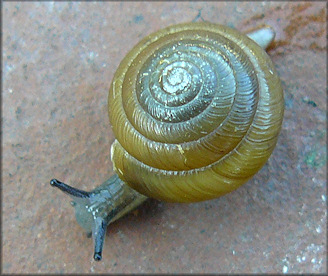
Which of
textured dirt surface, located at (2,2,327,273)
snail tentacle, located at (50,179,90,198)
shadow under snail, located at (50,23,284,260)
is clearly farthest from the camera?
textured dirt surface, located at (2,2,327,273)

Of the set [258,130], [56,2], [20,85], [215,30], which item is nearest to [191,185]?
[258,130]

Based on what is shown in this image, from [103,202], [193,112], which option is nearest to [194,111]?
[193,112]

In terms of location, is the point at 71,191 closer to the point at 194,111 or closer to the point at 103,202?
the point at 103,202

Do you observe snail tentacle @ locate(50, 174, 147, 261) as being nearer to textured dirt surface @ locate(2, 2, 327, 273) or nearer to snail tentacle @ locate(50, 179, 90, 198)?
snail tentacle @ locate(50, 179, 90, 198)

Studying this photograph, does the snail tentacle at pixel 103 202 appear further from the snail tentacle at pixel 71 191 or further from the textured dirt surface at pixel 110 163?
the textured dirt surface at pixel 110 163

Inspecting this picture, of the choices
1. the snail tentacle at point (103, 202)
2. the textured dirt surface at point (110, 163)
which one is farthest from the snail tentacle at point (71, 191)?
the textured dirt surface at point (110, 163)

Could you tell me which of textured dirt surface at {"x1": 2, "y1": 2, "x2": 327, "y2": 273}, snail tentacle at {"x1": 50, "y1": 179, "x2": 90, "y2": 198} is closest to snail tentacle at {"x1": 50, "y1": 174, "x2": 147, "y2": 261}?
snail tentacle at {"x1": 50, "y1": 179, "x2": 90, "y2": 198}

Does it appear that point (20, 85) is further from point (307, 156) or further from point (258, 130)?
point (307, 156)

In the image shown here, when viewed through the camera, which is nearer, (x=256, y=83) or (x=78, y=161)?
(x=256, y=83)
